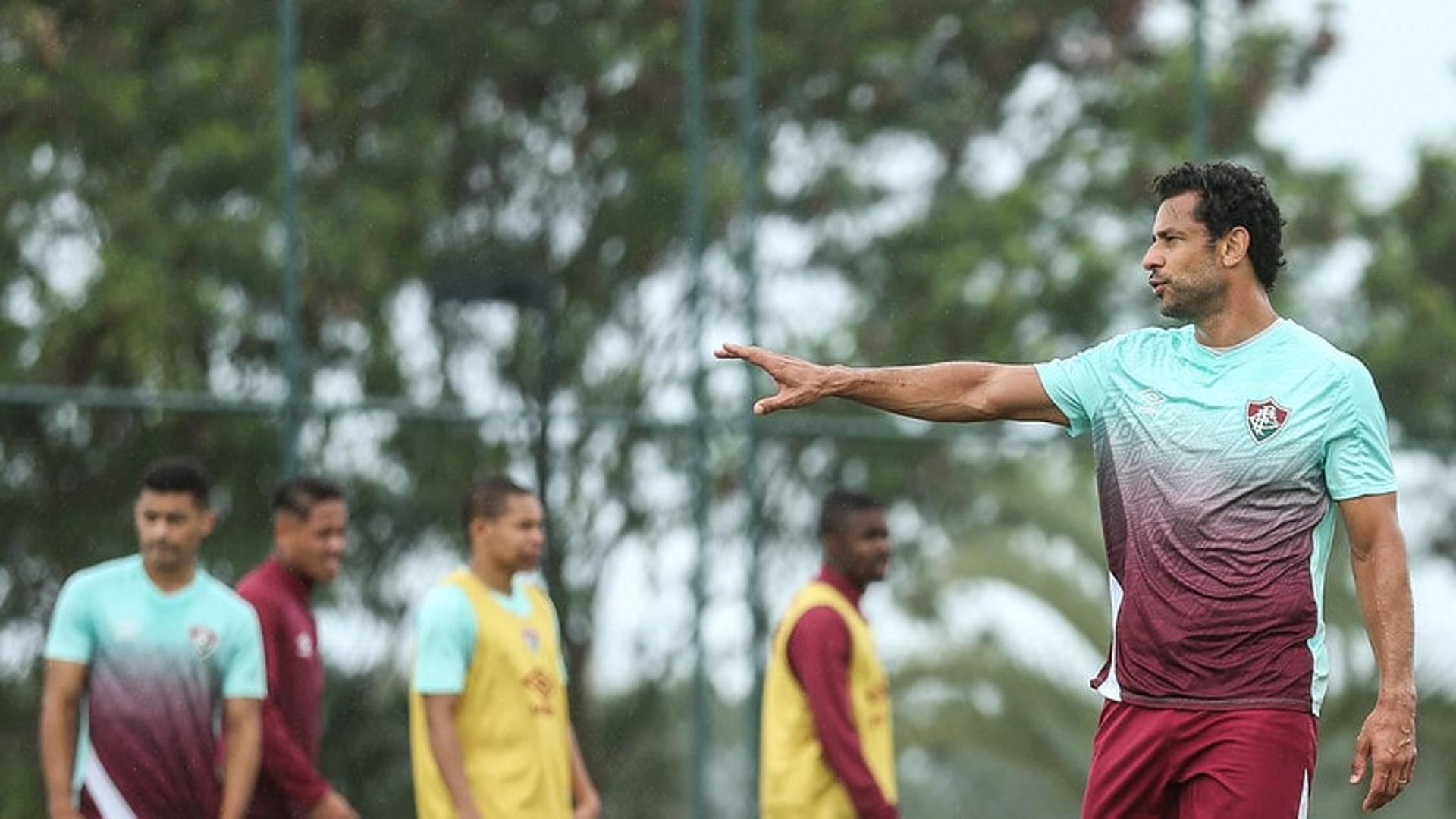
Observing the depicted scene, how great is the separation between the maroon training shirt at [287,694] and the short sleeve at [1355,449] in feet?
11.4

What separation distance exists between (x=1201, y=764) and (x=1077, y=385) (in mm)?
789

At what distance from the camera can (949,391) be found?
18.5 ft

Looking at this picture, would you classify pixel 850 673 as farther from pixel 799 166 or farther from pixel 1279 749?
pixel 799 166

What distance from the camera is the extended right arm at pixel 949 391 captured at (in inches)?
218

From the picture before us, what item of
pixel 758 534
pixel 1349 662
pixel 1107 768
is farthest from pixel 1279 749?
pixel 1349 662

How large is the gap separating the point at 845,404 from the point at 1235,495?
6.45 meters

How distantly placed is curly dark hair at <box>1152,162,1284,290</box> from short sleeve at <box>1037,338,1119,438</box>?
33 cm

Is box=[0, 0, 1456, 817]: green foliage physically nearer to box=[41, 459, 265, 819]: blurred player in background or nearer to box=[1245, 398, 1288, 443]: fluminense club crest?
box=[41, 459, 265, 819]: blurred player in background

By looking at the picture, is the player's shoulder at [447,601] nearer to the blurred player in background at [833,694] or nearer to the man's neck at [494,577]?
the man's neck at [494,577]

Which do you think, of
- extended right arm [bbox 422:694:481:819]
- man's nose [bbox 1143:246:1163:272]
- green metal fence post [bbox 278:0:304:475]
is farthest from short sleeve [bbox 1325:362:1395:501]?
green metal fence post [bbox 278:0:304:475]

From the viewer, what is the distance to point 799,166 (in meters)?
11.9

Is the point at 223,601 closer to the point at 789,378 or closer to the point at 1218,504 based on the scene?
the point at 789,378

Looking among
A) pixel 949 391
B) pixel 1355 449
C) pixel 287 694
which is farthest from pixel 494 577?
pixel 1355 449

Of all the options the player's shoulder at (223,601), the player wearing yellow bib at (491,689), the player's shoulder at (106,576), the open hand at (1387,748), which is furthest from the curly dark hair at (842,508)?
the open hand at (1387,748)
